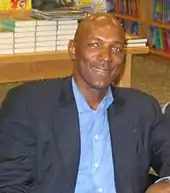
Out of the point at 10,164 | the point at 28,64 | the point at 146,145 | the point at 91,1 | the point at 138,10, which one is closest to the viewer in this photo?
the point at 10,164

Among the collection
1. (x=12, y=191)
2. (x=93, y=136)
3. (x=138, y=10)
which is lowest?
(x=138, y=10)

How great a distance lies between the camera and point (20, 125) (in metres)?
1.68

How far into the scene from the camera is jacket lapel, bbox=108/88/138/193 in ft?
5.75

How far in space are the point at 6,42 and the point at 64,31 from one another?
0.95ft

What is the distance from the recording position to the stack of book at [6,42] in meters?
2.54

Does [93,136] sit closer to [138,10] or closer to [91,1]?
[91,1]

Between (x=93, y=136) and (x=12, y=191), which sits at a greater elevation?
(x=93, y=136)

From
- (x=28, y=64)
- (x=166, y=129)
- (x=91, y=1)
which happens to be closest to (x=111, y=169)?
(x=166, y=129)

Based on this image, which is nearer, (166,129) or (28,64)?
(166,129)

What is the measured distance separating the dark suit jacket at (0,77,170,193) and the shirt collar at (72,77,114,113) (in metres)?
0.02

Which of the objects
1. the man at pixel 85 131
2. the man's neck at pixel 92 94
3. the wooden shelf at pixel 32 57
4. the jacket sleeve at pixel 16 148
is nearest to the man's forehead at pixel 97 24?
the man at pixel 85 131

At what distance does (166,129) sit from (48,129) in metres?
0.40

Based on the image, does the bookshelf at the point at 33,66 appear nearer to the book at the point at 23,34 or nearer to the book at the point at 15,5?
the book at the point at 23,34

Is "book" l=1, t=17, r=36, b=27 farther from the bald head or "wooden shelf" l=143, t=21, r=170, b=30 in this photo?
"wooden shelf" l=143, t=21, r=170, b=30
